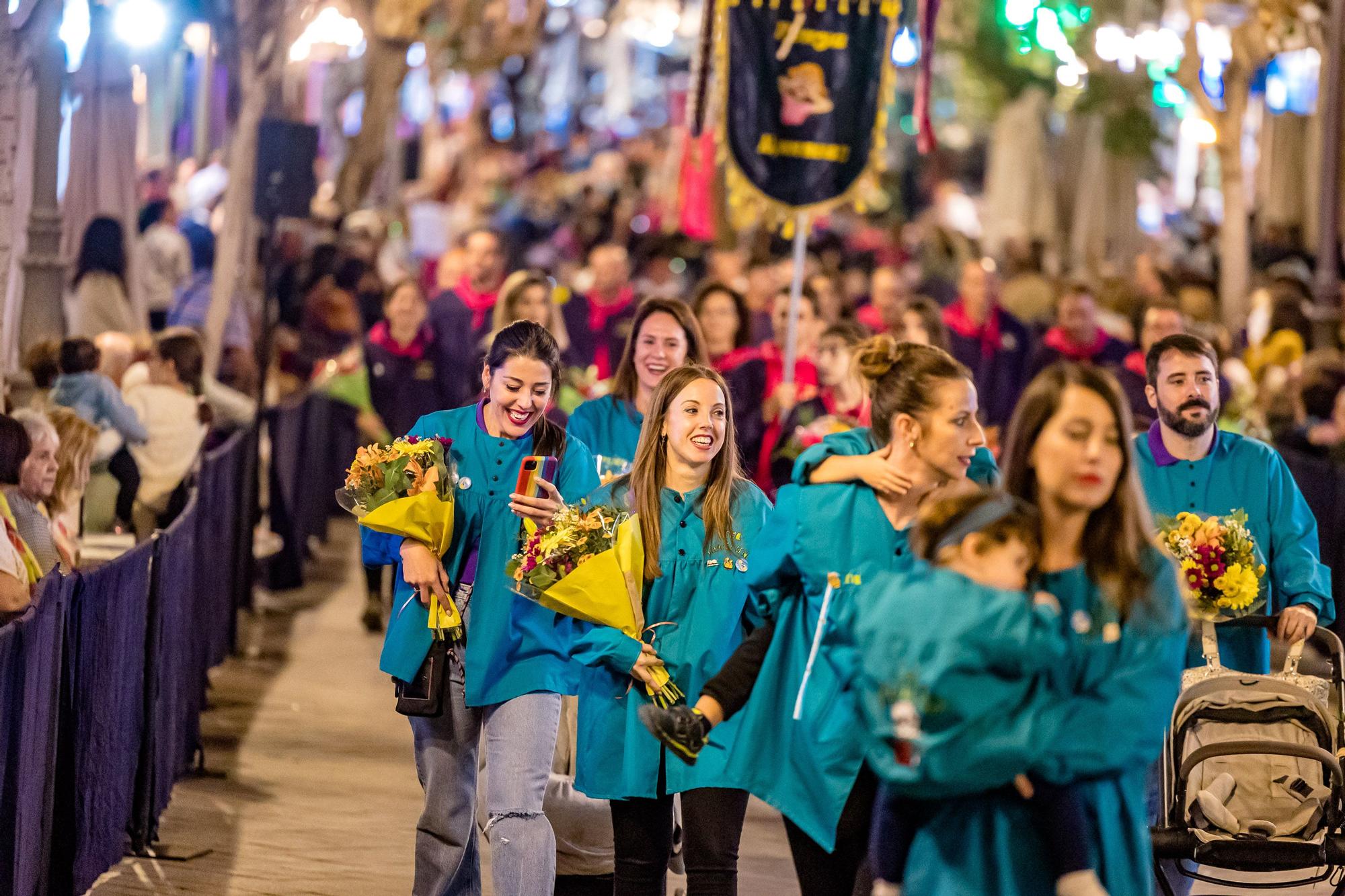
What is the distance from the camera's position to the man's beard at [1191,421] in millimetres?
7457

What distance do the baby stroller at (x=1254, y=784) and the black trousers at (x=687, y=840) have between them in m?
1.36

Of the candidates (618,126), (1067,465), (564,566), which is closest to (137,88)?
(564,566)

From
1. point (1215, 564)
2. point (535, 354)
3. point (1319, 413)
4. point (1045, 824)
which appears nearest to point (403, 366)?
point (1319, 413)

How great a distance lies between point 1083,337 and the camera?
581 inches

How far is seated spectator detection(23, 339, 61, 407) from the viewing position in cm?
1057

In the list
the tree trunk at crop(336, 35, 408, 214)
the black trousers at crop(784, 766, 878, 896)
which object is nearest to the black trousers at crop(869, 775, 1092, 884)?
the black trousers at crop(784, 766, 878, 896)

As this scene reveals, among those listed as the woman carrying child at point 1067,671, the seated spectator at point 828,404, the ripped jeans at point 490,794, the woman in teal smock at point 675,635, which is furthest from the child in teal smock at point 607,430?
the woman carrying child at point 1067,671

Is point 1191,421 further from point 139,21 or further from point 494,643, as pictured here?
point 139,21

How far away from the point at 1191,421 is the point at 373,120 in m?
19.8

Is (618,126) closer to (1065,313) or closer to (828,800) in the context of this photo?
(1065,313)

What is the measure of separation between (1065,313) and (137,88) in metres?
10.0

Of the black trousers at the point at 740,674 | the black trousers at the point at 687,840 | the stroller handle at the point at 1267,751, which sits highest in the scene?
the black trousers at the point at 740,674

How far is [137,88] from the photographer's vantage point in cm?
2031

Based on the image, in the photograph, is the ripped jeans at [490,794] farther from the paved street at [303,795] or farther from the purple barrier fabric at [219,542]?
the purple barrier fabric at [219,542]
